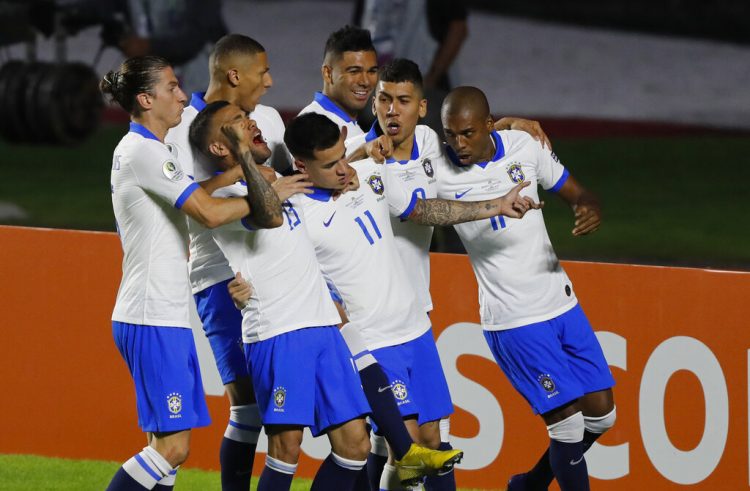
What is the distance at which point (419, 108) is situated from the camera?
5.06 m

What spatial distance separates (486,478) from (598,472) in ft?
1.57

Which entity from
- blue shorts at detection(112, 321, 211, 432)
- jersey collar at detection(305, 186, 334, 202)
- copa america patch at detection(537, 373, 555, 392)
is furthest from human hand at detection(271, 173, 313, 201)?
copa america patch at detection(537, 373, 555, 392)

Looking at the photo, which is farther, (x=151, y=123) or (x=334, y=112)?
(x=334, y=112)

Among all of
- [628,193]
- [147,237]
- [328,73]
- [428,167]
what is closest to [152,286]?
[147,237]

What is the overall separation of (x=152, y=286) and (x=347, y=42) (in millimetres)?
1357

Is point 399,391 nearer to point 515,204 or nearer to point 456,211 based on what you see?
point 456,211

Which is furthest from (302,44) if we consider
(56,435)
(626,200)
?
(56,435)

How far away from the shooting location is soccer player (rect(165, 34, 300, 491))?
509cm

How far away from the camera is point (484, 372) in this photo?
578 cm

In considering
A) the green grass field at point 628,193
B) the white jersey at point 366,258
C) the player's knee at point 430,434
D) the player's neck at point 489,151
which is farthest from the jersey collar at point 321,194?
the green grass field at point 628,193

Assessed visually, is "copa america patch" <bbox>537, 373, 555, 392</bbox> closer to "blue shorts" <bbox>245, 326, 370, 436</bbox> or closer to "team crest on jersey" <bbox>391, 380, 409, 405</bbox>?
"team crest on jersey" <bbox>391, 380, 409, 405</bbox>

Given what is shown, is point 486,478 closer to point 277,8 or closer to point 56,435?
point 56,435

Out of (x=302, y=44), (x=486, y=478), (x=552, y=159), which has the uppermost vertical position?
(x=302, y=44)

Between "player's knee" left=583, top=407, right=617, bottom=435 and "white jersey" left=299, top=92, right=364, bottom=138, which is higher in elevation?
"white jersey" left=299, top=92, right=364, bottom=138
